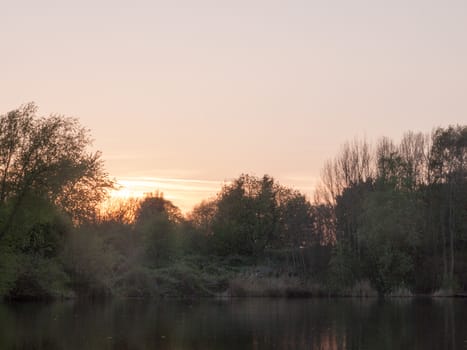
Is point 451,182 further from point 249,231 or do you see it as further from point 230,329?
point 230,329

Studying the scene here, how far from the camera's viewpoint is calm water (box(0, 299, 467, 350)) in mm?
22875

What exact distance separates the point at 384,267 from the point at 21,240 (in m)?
30.4

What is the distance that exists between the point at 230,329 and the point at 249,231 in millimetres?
41319

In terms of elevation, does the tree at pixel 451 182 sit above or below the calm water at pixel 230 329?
above

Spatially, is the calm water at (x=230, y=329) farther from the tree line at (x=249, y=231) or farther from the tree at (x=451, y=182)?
the tree at (x=451, y=182)

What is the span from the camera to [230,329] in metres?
28.1

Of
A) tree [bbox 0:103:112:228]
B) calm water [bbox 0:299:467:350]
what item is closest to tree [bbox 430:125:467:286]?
calm water [bbox 0:299:467:350]

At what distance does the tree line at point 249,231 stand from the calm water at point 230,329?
7.58 m

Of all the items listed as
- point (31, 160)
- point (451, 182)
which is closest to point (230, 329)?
point (31, 160)

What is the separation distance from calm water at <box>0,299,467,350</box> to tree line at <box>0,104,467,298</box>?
7.58 metres

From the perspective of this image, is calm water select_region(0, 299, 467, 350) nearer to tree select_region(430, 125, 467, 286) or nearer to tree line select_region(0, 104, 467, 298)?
tree line select_region(0, 104, 467, 298)

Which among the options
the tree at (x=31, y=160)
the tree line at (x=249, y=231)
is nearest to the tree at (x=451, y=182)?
the tree line at (x=249, y=231)

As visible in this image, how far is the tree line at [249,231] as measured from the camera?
39.5 meters

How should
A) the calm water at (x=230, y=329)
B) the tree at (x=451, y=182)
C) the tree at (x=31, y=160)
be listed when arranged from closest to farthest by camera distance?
the calm water at (x=230, y=329) < the tree at (x=31, y=160) < the tree at (x=451, y=182)
